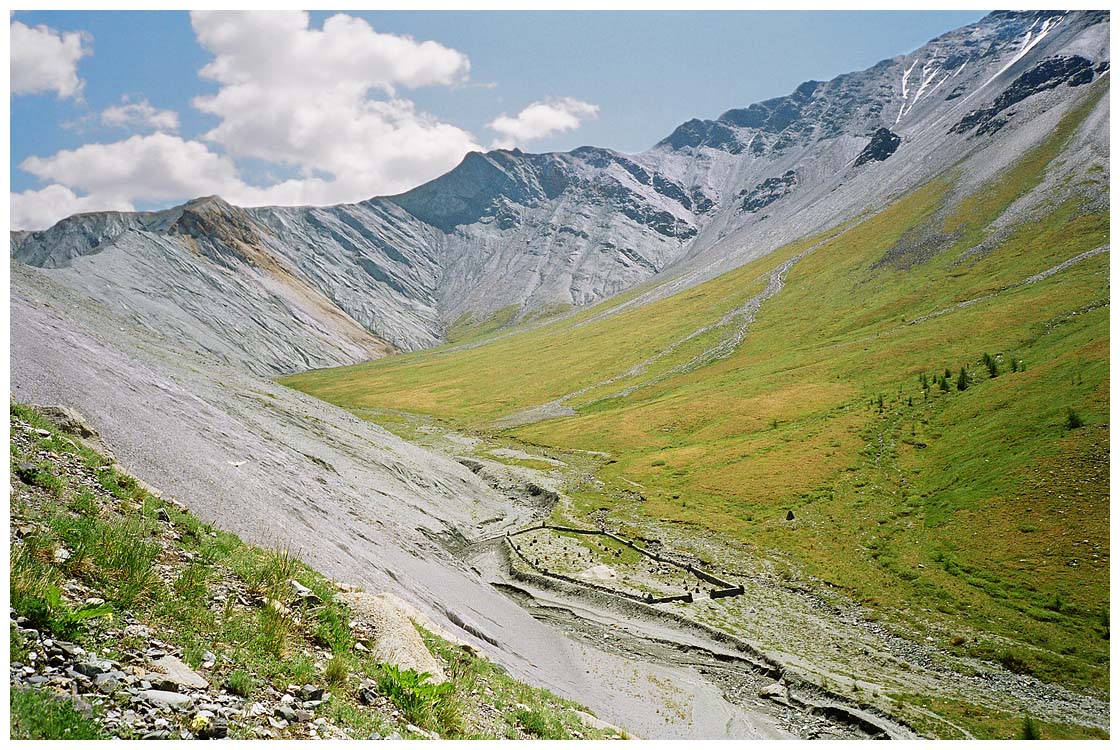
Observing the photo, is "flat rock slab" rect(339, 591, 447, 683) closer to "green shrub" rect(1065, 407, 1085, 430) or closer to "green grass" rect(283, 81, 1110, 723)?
"green grass" rect(283, 81, 1110, 723)

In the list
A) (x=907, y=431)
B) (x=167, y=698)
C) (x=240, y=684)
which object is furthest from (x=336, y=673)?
(x=907, y=431)

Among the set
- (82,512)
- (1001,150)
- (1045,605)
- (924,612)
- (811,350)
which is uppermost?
(1001,150)

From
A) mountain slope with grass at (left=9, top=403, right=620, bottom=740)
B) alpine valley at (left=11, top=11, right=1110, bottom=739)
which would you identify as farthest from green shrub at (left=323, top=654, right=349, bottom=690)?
alpine valley at (left=11, top=11, right=1110, bottom=739)

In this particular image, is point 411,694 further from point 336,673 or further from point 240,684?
point 240,684

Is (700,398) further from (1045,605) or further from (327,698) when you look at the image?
(327,698)

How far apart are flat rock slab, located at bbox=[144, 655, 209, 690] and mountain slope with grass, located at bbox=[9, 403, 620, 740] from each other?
0.03 metres

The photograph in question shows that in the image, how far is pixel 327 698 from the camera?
1030 cm

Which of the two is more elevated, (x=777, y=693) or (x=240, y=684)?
(x=240, y=684)

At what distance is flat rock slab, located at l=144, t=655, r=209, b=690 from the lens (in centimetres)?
895

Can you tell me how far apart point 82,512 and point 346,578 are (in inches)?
439

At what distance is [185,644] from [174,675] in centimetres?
125

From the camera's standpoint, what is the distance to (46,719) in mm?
7383

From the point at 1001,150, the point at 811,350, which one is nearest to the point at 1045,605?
the point at 811,350

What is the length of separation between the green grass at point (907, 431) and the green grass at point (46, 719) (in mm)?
36221
